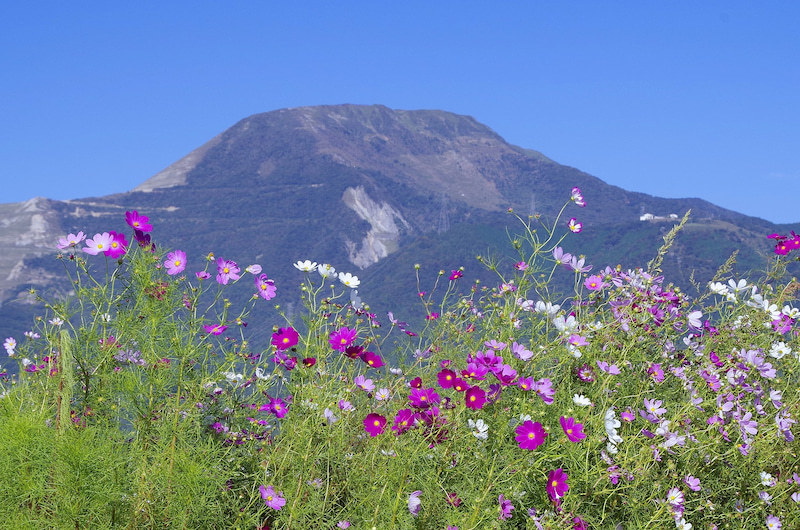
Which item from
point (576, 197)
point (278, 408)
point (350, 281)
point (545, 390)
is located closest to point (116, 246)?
point (278, 408)

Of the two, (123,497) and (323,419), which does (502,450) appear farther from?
(123,497)

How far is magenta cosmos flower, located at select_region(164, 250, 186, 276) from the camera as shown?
266cm

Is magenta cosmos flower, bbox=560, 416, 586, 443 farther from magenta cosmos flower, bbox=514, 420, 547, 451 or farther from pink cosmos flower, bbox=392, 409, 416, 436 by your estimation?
pink cosmos flower, bbox=392, 409, 416, 436

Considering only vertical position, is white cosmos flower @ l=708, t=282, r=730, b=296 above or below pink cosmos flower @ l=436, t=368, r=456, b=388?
above

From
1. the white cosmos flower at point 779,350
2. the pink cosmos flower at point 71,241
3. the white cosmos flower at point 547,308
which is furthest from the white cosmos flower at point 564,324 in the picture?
the pink cosmos flower at point 71,241

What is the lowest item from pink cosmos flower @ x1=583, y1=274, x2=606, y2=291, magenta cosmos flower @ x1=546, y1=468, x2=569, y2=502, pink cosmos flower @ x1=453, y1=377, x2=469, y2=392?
magenta cosmos flower @ x1=546, y1=468, x2=569, y2=502

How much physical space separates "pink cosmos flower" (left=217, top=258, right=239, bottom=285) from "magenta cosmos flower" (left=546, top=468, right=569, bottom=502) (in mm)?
1427

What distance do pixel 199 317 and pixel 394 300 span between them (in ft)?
476

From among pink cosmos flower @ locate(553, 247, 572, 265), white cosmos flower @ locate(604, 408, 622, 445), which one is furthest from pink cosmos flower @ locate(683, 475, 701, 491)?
pink cosmos flower @ locate(553, 247, 572, 265)

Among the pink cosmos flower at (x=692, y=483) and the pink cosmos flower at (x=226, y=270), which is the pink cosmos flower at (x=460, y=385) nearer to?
the pink cosmos flower at (x=226, y=270)

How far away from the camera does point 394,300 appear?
147500 mm

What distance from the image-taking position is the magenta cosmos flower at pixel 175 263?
2.66 meters

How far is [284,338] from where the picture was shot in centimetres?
285

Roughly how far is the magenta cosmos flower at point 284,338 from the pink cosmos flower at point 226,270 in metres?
0.31
